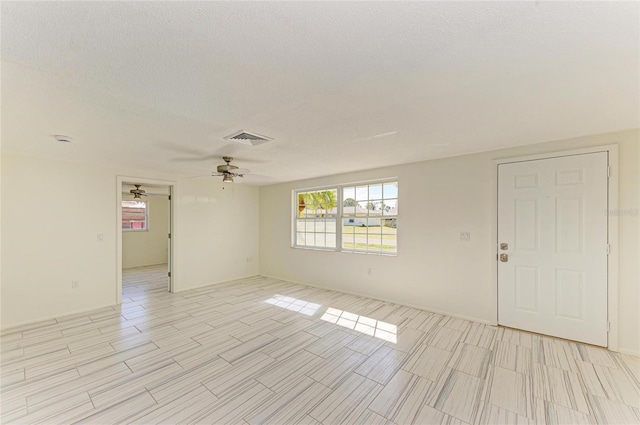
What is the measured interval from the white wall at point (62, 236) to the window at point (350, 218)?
238 centimetres

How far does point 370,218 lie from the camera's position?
4.74 m

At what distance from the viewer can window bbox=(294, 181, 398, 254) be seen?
4.50 meters

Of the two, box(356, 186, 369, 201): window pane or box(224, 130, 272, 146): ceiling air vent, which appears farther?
box(356, 186, 369, 201): window pane

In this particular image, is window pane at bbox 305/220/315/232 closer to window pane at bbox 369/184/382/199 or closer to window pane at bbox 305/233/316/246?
window pane at bbox 305/233/316/246

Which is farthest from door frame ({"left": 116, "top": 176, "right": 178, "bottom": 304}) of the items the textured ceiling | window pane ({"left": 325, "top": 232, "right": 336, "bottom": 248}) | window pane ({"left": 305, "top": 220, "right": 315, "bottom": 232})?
window pane ({"left": 325, "top": 232, "right": 336, "bottom": 248})

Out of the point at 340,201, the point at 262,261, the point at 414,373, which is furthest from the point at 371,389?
the point at 262,261

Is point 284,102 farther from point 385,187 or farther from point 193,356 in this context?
point 385,187

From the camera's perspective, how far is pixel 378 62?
58.3 inches

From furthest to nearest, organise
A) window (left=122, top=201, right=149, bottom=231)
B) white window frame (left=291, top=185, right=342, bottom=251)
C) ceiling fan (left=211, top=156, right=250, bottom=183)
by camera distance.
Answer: window (left=122, top=201, right=149, bottom=231) → white window frame (left=291, top=185, right=342, bottom=251) → ceiling fan (left=211, top=156, right=250, bottom=183)

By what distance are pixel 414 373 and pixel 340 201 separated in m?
3.31

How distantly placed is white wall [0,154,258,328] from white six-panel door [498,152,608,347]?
5379 mm

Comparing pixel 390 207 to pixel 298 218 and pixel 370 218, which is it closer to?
pixel 370 218

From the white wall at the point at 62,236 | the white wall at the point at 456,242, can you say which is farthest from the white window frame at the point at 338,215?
the white wall at the point at 62,236

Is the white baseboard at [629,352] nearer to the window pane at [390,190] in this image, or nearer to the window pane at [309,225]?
the window pane at [390,190]
